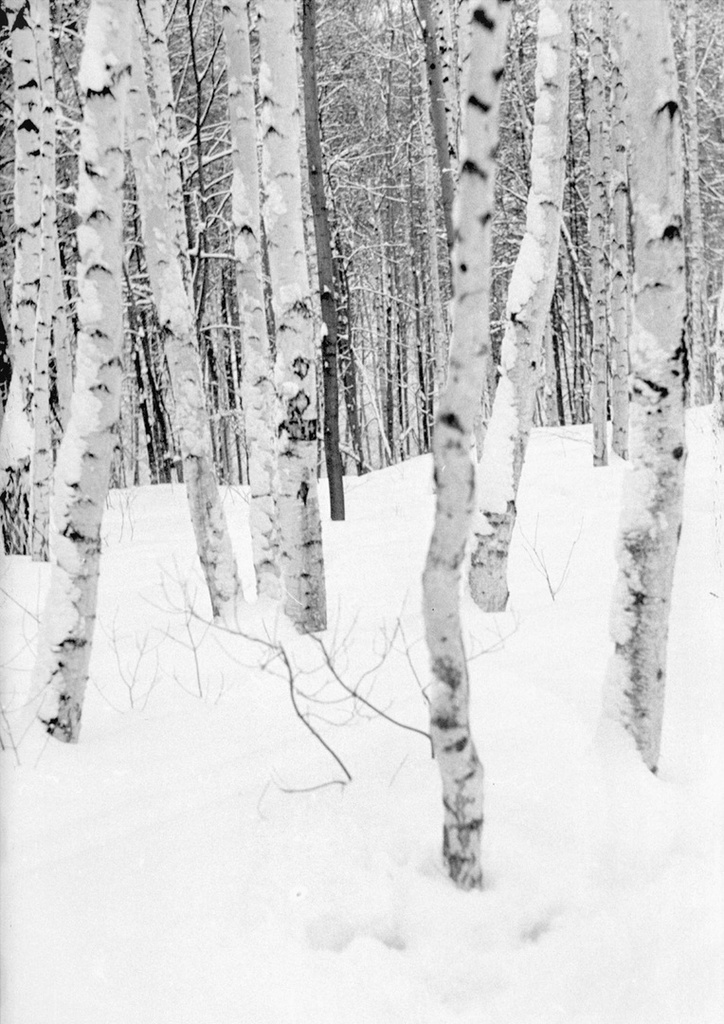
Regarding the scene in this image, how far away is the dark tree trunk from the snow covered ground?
195 inches

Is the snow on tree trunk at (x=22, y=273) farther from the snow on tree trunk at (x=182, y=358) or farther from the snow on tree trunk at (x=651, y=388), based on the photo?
the snow on tree trunk at (x=651, y=388)

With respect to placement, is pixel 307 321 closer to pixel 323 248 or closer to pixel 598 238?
pixel 323 248

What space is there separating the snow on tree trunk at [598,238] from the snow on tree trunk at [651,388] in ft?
21.0

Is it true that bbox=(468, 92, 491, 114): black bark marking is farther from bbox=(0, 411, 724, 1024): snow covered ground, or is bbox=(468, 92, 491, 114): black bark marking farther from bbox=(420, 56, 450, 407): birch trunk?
bbox=(420, 56, 450, 407): birch trunk

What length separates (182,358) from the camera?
14.1 feet

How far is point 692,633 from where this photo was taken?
330 cm

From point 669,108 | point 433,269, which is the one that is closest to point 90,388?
point 669,108

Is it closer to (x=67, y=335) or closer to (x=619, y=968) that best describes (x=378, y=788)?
(x=619, y=968)

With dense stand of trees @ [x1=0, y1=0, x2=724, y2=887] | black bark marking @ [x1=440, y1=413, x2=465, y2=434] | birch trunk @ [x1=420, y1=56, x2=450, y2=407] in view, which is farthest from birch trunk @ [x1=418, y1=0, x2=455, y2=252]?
black bark marking @ [x1=440, y1=413, x2=465, y2=434]

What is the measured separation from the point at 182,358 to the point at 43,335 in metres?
2.58

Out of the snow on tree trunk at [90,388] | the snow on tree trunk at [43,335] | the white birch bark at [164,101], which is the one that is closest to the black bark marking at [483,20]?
the snow on tree trunk at [90,388]

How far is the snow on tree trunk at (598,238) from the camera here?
27.3 ft

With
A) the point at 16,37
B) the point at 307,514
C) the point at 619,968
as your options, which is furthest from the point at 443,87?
the point at 619,968

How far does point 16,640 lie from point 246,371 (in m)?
2.06
